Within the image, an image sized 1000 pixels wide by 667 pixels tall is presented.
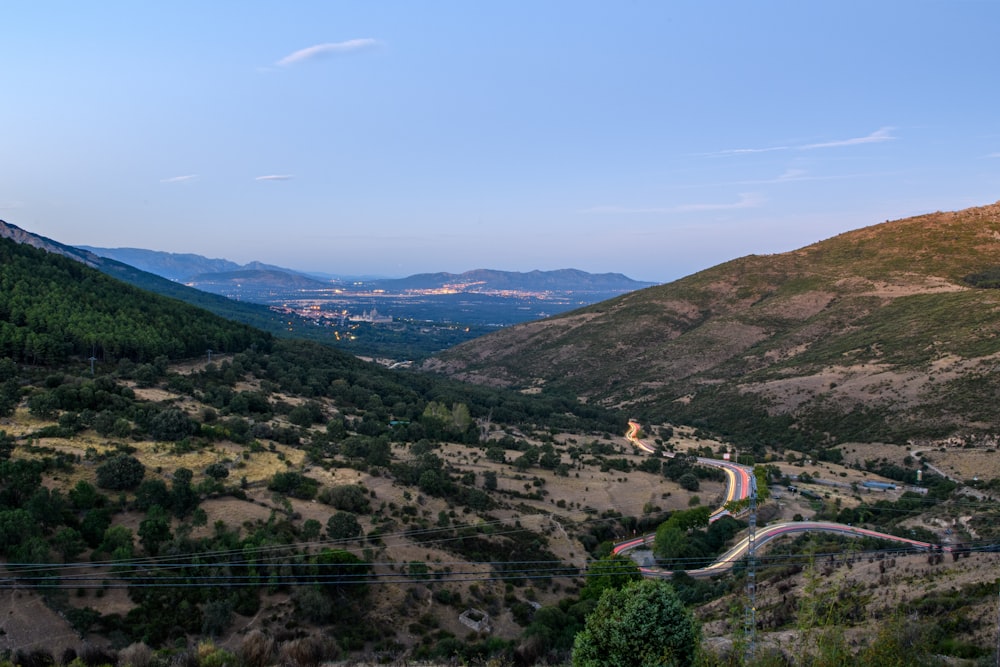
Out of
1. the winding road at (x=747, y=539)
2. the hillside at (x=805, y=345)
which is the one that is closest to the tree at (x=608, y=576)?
the winding road at (x=747, y=539)

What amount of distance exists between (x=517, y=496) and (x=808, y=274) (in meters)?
102

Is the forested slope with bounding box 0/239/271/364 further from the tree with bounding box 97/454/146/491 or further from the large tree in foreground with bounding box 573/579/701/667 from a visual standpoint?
the large tree in foreground with bounding box 573/579/701/667

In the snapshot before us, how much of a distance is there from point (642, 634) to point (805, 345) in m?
87.1

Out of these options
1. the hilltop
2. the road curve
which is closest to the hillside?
the hilltop

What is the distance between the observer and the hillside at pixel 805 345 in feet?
199

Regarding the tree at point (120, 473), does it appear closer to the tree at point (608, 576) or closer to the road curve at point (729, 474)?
the tree at point (608, 576)

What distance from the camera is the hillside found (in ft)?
199

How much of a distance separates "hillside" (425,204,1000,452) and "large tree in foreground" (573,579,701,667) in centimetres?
5261

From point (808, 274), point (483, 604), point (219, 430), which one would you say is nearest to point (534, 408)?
point (219, 430)

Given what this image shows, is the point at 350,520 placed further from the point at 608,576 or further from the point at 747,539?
the point at 747,539

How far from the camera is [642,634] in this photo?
1358 centimetres

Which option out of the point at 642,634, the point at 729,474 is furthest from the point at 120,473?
the point at 729,474

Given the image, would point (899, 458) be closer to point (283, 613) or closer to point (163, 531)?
point (283, 613)

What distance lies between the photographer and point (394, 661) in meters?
19.3
